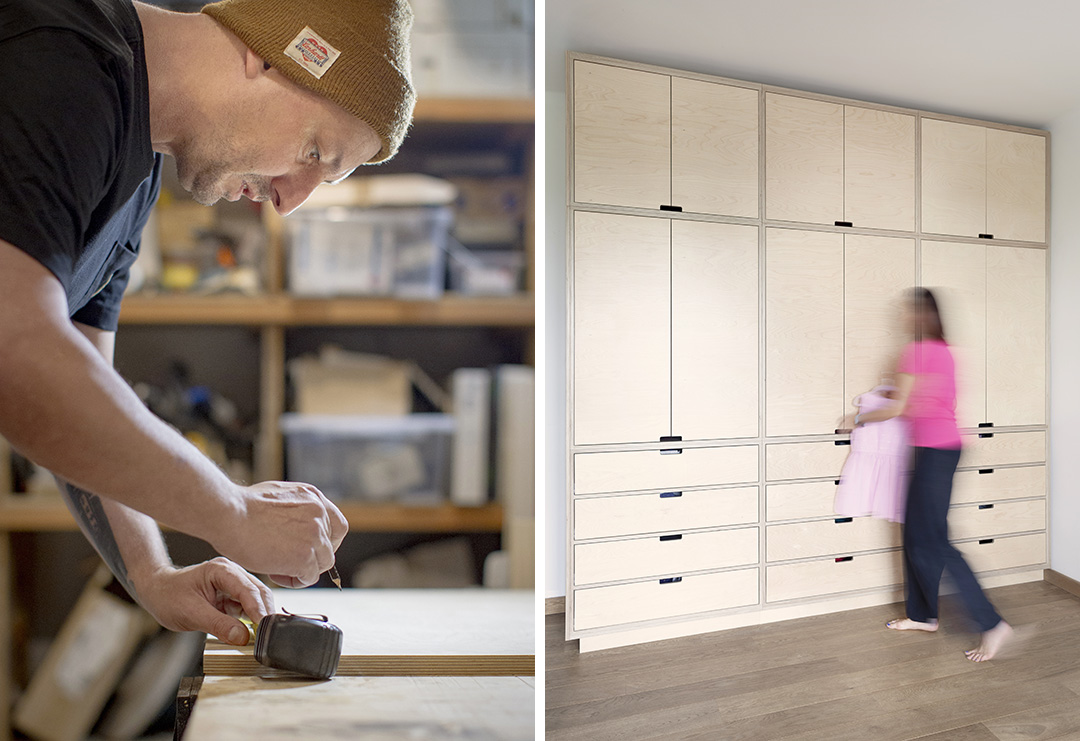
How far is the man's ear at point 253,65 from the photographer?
52 cm

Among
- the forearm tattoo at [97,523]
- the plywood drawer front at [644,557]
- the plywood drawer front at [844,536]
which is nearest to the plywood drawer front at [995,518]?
the plywood drawer front at [844,536]

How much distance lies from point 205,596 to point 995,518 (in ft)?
4.26

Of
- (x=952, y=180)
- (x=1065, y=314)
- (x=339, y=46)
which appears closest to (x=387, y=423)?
(x=339, y=46)

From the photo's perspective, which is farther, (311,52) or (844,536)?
(844,536)

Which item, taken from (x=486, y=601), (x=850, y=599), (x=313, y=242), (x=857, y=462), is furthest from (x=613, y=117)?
(x=850, y=599)

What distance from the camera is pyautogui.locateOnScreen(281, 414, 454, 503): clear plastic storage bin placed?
1.47 m

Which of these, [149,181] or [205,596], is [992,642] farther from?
[149,181]

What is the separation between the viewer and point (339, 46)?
1.74 ft

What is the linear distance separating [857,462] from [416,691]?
0.93 metres

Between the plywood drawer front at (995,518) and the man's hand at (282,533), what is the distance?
1.13 m

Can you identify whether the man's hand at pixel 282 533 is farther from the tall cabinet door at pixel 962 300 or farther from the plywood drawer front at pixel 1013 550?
the plywood drawer front at pixel 1013 550

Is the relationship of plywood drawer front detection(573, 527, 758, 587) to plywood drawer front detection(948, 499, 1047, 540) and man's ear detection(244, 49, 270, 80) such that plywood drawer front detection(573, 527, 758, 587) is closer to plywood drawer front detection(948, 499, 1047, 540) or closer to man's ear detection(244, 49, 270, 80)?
plywood drawer front detection(948, 499, 1047, 540)

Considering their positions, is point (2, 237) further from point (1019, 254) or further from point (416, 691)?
point (1019, 254)

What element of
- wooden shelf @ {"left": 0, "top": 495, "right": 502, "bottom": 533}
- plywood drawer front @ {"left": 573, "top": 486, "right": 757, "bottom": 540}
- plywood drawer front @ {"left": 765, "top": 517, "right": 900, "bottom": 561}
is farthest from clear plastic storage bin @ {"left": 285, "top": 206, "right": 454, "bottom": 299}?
plywood drawer front @ {"left": 765, "top": 517, "right": 900, "bottom": 561}
